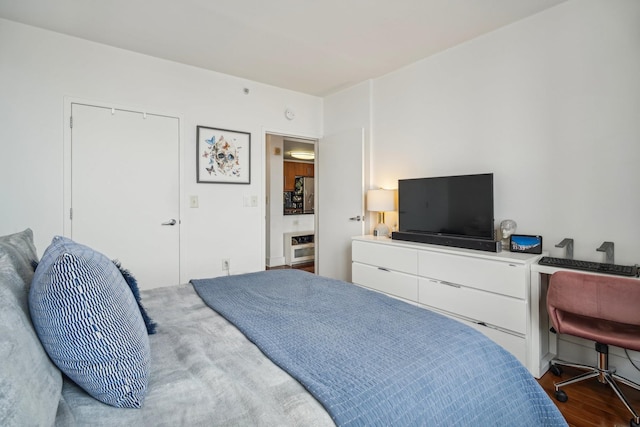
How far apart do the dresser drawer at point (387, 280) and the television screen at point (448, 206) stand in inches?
19.7

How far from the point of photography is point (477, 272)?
2.46 m

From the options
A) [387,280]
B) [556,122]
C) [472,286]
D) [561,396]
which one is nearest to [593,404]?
[561,396]

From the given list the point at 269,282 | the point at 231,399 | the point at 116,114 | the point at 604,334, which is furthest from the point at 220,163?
the point at 604,334

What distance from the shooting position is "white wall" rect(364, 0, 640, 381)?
7.11 feet

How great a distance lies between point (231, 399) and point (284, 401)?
0.46 feet

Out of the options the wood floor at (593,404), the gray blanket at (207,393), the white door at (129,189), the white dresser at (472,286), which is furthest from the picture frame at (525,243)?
the white door at (129,189)

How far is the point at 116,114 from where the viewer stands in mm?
3051

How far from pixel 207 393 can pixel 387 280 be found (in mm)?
2445

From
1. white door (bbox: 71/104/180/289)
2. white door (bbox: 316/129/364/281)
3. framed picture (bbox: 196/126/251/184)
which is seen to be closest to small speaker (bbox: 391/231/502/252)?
white door (bbox: 316/129/364/281)

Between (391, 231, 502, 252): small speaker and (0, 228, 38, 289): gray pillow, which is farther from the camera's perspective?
(391, 231, 502, 252): small speaker

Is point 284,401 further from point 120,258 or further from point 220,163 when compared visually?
point 220,163

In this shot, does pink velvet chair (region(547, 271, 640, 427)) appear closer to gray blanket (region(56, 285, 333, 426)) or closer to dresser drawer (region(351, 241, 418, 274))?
dresser drawer (region(351, 241, 418, 274))

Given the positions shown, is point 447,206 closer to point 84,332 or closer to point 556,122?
point 556,122

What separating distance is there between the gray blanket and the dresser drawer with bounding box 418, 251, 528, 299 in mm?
1900
